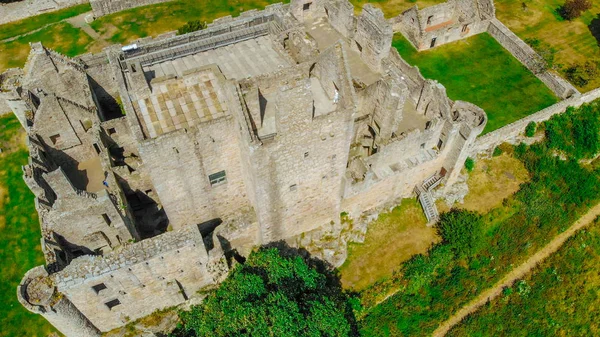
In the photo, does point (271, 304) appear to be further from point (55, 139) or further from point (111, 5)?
point (111, 5)

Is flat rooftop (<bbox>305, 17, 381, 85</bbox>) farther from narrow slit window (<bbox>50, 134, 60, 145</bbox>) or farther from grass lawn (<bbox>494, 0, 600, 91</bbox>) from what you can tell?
grass lawn (<bbox>494, 0, 600, 91</bbox>)

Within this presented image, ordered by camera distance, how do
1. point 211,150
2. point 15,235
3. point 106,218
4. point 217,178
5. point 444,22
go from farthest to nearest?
point 444,22 → point 15,235 → point 217,178 → point 106,218 → point 211,150

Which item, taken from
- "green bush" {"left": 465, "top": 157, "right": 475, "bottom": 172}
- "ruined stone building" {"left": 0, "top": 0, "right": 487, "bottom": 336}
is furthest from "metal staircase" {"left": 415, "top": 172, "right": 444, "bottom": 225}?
"green bush" {"left": 465, "top": 157, "right": 475, "bottom": 172}

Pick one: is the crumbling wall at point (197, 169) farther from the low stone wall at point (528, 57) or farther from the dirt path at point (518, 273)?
the low stone wall at point (528, 57)

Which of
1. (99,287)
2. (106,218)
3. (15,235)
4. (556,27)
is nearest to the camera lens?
(99,287)

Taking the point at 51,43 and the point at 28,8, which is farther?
the point at 28,8

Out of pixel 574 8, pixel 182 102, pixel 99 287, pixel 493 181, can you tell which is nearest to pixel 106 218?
pixel 99 287

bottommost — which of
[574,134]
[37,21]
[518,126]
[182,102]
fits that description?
[574,134]

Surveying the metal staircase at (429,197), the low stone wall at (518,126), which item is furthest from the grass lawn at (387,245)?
the low stone wall at (518,126)
